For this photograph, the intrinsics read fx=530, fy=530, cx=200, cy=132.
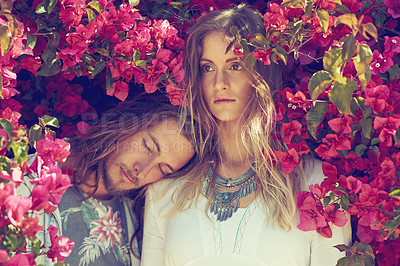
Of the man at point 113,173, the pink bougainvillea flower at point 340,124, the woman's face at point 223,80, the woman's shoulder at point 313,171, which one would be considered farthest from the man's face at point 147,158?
the pink bougainvillea flower at point 340,124

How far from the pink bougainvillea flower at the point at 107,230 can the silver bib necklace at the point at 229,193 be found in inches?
16.5

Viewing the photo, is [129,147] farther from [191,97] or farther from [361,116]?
[361,116]

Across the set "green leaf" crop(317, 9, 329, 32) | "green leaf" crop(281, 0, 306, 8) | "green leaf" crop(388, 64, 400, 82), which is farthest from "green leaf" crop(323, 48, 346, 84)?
"green leaf" crop(388, 64, 400, 82)

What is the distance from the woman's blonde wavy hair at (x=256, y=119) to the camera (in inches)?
78.5

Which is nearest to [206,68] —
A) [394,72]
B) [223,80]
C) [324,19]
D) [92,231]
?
[223,80]

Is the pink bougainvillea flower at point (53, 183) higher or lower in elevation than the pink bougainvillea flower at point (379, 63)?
lower

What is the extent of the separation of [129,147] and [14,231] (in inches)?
34.5

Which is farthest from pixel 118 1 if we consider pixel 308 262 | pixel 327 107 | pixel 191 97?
pixel 308 262

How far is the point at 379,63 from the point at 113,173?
44.0 inches

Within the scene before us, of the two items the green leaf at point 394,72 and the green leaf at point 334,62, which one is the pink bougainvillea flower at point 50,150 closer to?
the green leaf at point 334,62

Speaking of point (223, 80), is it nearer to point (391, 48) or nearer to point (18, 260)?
point (391, 48)

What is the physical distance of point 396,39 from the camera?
183cm

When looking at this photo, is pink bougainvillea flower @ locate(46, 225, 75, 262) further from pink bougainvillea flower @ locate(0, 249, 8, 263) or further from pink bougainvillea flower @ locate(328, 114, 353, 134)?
pink bougainvillea flower @ locate(328, 114, 353, 134)

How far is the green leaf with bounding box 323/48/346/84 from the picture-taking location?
1.47m
